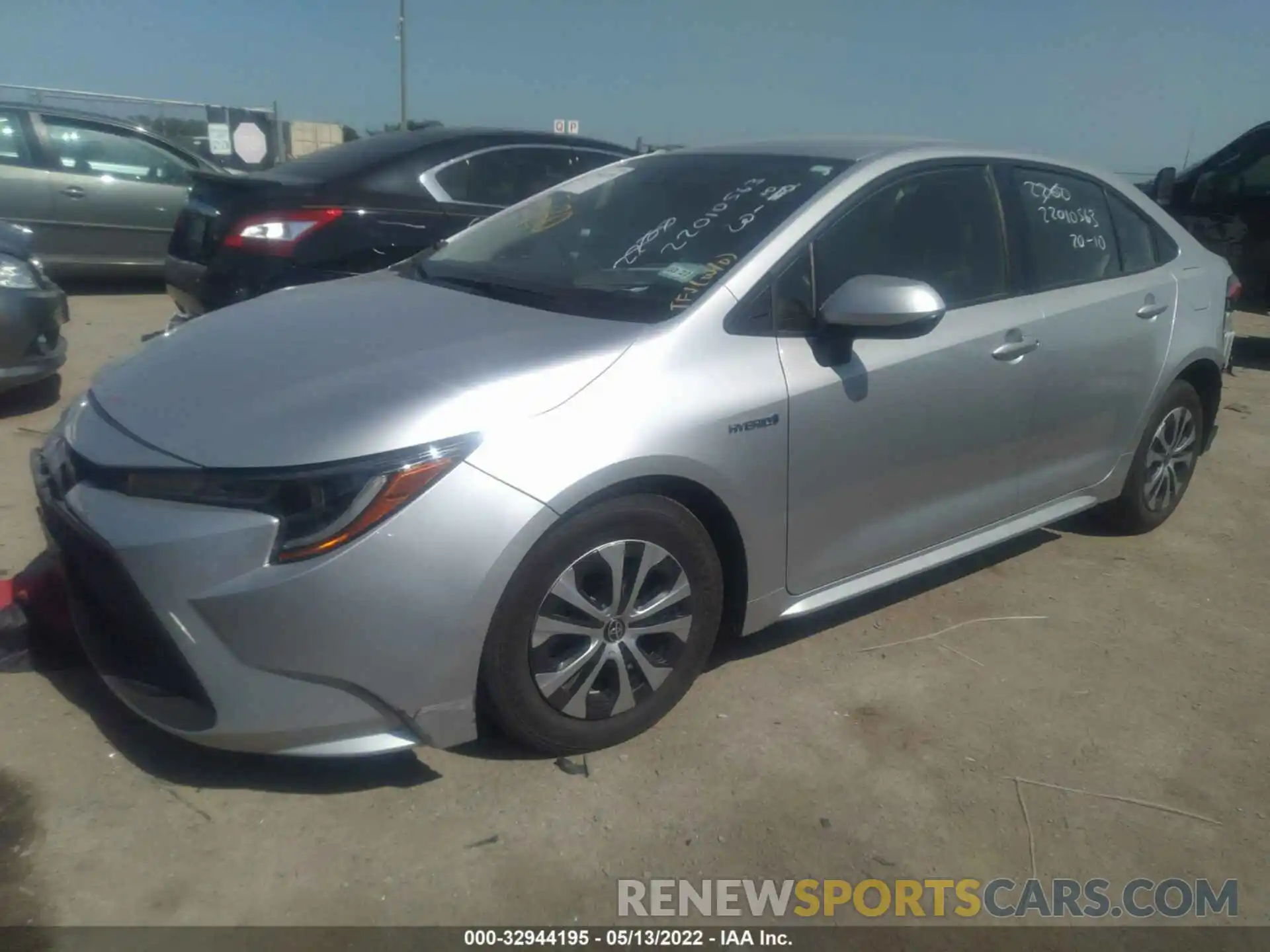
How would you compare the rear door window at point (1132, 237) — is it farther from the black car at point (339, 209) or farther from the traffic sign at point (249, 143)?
the traffic sign at point (249, 143)

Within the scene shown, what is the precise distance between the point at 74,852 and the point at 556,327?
5.59 ft

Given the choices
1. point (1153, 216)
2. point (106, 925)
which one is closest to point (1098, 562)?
point (1153, 216)

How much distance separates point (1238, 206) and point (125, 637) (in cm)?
954

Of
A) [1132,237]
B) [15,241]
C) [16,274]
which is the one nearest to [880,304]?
[1132,237]

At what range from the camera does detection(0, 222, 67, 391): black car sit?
5.09 meters

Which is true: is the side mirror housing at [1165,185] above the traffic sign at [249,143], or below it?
above

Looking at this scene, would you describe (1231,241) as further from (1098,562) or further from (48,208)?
(48,208)

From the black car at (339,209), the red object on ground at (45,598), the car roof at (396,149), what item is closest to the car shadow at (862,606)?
the red object on ground at (45,598)

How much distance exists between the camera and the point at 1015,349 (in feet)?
11.6

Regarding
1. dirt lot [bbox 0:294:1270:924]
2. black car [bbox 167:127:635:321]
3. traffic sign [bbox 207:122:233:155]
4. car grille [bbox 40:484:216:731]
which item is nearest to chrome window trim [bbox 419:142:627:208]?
black car [bbox 167:127:635:321]

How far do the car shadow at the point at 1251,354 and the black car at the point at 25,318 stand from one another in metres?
8.46

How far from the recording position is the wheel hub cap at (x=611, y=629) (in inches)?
102

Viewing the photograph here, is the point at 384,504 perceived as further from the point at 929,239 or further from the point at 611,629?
the point at 929,239

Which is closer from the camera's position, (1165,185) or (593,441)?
(593,441)
